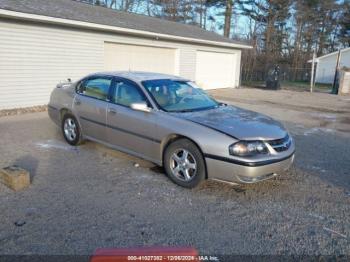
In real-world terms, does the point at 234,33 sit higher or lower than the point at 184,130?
higher

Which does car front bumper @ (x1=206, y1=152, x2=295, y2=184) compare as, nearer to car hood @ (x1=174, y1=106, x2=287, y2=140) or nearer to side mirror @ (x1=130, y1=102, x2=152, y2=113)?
car hood @ (x1=174, y1=106, x2=287, y2=140)

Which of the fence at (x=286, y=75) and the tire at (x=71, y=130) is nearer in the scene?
the tire at (x=71, y=130)

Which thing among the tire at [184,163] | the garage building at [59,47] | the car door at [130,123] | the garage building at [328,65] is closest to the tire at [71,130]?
the car door at [130,123]

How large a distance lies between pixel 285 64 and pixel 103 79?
122 feet

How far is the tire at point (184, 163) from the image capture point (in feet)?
14.0

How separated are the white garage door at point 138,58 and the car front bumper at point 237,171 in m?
9.69

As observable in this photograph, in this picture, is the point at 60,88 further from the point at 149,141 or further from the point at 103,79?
the point at 149,141

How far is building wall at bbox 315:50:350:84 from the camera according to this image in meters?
33.7

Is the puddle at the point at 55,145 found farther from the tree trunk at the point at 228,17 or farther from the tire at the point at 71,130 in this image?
the tree trunk at the point at 228,17

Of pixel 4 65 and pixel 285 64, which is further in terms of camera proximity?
pixel 285 64

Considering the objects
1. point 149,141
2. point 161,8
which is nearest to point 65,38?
point 149,141

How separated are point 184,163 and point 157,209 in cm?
82

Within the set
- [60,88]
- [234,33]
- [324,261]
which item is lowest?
[324,261]

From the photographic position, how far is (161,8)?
109 ft
